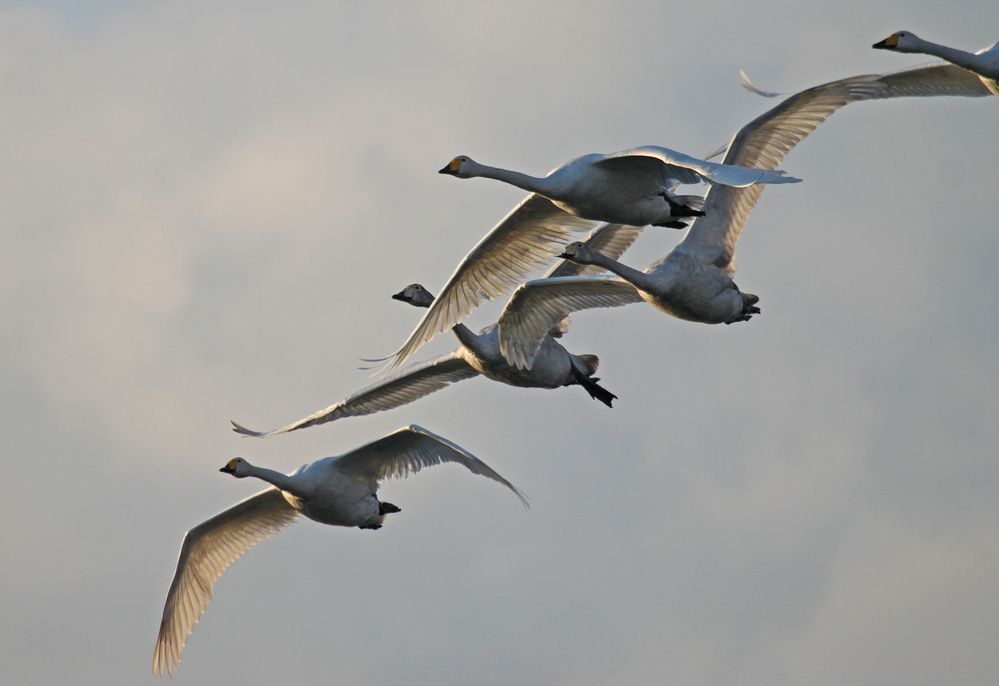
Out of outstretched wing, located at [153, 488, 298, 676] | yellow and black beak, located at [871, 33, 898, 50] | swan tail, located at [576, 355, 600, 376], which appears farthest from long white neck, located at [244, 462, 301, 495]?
yellow and black beak, located at [871, 33, 898, 50]

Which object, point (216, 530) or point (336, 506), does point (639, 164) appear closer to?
point (336, 506)

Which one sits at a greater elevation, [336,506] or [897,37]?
[897,37]

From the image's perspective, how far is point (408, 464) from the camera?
24.9m

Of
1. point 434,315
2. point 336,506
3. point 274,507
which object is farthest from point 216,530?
point 434,315

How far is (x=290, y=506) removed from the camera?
87.5ft

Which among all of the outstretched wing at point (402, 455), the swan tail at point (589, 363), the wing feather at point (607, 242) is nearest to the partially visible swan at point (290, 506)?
the outstretched wing at point (402, 455)

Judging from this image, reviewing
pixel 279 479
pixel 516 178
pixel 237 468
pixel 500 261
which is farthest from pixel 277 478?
pixel 516 178

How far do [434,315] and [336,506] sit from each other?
2.74 metres

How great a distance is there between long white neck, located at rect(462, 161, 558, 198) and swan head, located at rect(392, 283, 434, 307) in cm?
238

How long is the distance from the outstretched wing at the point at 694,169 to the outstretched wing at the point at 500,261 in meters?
1.94

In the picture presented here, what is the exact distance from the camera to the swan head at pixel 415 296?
2562 centimetres

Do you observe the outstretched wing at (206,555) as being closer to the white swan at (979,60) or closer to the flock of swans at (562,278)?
the flock of swans at (562,278)

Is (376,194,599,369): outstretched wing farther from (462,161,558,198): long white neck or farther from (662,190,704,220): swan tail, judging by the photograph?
(662,190,704,220): swan tail

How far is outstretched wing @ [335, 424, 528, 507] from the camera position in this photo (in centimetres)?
2402
